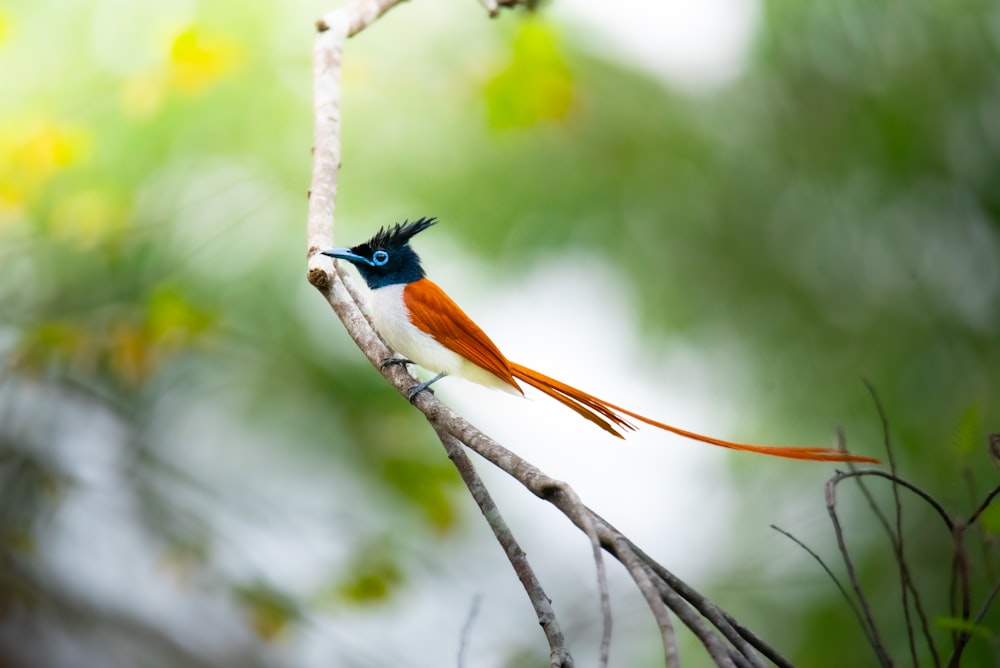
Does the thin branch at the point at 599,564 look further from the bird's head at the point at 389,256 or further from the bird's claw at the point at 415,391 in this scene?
the bird's head at the point at 389,256

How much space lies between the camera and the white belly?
49.0 inches

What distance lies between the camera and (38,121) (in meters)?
2.37

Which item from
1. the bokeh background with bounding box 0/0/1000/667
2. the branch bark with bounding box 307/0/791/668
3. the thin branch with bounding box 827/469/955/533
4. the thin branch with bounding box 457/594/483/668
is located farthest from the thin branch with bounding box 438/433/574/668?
the bokeh background with bounding box 0/0/1000/667

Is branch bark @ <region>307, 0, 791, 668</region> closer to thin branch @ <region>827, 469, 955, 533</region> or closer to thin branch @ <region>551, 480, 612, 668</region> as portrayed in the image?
thin branch @ <region>551, 480, 612, 668</region>

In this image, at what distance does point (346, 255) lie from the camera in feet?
4.03

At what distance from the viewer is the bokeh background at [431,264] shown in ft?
7.48

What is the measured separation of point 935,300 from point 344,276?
5.58ft

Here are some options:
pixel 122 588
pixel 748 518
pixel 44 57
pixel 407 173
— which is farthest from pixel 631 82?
pixel 122 588

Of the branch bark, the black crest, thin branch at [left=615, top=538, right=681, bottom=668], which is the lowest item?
thin branch at [left=615, top=538, right=681, bottom=668]

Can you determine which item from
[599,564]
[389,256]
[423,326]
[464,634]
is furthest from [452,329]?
[599,564]

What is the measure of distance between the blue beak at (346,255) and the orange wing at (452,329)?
8 centimetres

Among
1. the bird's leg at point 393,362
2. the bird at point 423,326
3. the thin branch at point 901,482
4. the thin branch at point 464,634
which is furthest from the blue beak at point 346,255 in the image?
the thin branch at point 901,482

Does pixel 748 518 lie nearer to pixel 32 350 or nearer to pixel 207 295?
pixel 207 295

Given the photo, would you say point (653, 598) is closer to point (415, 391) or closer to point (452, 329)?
point (415, 391)
